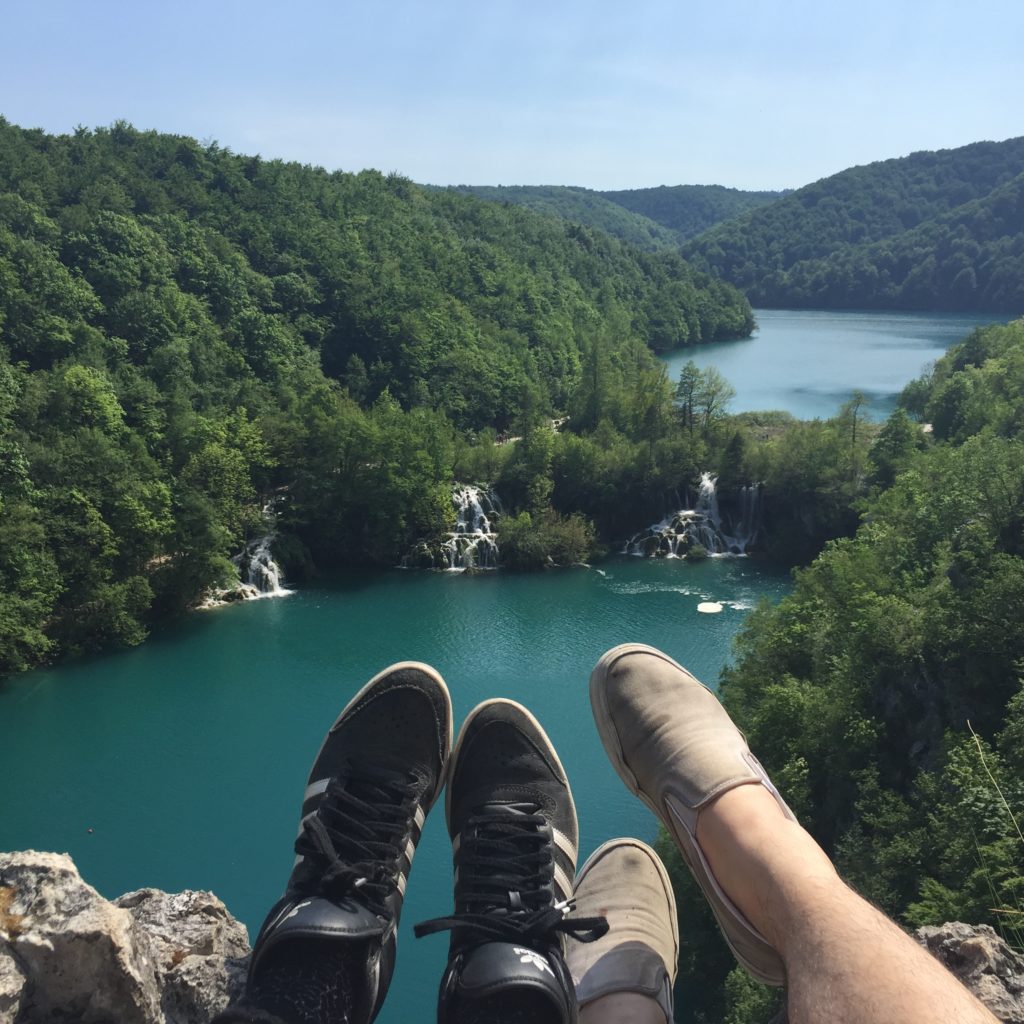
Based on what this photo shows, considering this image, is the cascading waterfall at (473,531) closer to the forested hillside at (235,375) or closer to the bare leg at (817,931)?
the forested hillside at (235,375)

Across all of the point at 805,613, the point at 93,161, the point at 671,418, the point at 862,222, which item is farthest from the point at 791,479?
the point at 862,222

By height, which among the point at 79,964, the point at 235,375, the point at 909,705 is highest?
the point at 235,375

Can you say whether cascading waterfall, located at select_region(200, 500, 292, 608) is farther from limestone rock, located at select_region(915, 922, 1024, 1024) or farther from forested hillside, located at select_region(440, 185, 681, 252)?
forested hillside, located at select_region(440, 185, 681, 252)

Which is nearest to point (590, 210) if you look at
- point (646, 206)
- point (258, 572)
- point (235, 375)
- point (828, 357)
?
point (646, 206)

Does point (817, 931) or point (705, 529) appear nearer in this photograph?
point (817, 931)

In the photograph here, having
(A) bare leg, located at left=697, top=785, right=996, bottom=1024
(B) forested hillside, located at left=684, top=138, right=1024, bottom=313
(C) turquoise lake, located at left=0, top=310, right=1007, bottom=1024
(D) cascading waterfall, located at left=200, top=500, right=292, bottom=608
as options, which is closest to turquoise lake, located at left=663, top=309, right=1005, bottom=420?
(B) forested hillside, located at left=684, top=138, right=1024, bottom=313

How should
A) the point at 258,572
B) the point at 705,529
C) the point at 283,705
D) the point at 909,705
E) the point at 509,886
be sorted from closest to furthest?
the point at 509,886 < the point at 909,705 < the point at 283,705 < the point at 258,572 < the point at 705,529

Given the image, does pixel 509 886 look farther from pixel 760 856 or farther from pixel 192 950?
pixel 192 950
